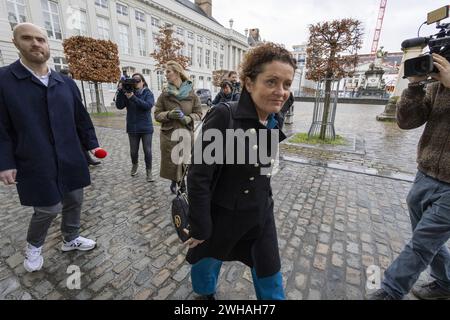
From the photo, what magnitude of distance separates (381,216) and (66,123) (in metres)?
4.41

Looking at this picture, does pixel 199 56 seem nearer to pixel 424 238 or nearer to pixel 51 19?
pixel 51 19

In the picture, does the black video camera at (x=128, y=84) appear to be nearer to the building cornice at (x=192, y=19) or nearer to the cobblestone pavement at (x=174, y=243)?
the cobblestone pavement at (x=174, y=243)

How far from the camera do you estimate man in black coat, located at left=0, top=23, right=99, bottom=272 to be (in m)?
1.96

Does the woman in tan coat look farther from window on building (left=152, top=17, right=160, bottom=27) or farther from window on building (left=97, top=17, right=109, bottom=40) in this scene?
window on building (left=152, top=17, right=160, bottom=27)

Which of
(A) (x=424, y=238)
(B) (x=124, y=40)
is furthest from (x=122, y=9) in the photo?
(A) (x=424, y=238)

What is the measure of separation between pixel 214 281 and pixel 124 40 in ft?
103

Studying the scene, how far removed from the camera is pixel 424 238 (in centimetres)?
177

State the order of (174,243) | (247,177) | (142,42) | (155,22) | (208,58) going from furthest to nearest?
(208,58)
(155,22)
(142,42)
(174,243)
(247,177)

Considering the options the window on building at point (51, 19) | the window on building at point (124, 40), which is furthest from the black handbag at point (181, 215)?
the window on building at point (124, 40)

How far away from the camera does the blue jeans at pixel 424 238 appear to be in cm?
172

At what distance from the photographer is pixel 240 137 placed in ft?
4.67

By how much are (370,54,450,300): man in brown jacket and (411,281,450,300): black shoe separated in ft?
0.50

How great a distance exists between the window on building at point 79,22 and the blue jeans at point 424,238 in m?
28.3

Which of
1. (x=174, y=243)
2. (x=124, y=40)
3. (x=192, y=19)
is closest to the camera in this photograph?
(x=174, y=243)
